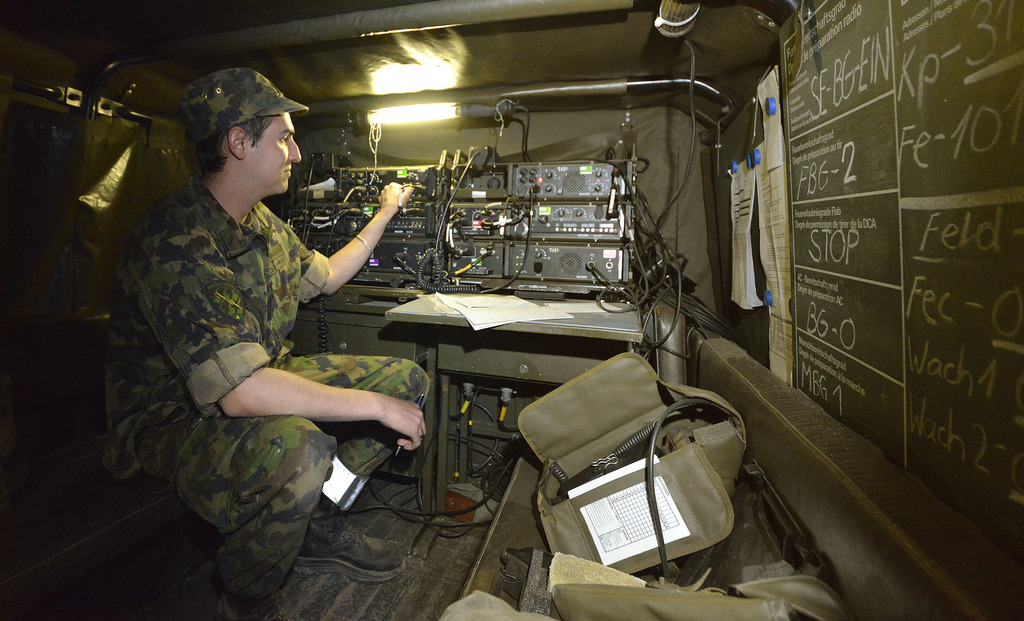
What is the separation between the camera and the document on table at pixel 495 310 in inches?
53.8

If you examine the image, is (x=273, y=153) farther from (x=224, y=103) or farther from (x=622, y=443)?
(x=622, y=443)

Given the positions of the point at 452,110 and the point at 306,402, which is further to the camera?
the point at 452,110

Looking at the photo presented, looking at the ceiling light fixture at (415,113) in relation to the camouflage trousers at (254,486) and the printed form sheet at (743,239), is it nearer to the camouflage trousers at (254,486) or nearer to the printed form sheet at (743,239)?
the printed form sheet at (743,239)

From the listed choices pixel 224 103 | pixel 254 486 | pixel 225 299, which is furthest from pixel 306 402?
pixel 224 103

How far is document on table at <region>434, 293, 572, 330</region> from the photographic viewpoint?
1367 millimetres

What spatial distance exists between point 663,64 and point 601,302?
127 centimetres

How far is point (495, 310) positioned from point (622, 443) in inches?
24.9

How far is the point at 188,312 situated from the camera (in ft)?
4.10

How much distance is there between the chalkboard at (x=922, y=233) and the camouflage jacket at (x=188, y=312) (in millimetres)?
1640

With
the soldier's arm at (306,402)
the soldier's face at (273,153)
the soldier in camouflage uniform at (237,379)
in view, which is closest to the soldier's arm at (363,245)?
the soldier in camouflage uniform at (237,379)

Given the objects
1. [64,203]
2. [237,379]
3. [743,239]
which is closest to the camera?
[237,379]

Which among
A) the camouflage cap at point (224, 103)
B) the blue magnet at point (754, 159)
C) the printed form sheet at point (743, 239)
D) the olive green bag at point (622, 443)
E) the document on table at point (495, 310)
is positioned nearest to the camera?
the olive green bag at point (622, 443)

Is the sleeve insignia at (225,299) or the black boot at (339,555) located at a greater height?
the sleeve insignia at (225,299)

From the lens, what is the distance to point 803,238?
1264 millimetres
